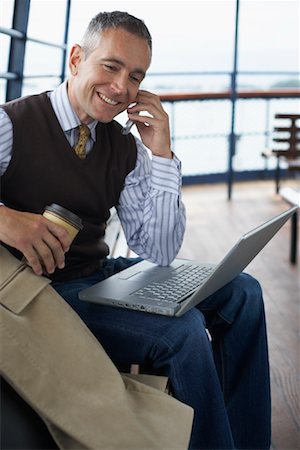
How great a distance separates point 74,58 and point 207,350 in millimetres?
813

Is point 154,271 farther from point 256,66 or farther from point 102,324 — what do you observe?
point 256,66

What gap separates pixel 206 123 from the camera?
629 centimetres

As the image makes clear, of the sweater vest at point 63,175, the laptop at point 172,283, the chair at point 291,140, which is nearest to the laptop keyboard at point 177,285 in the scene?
the laptop at point 172,283

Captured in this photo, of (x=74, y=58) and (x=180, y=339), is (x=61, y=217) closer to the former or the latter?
(x=180, y=339)

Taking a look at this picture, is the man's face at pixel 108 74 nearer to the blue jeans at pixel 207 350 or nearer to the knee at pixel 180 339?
the blue jeans at pixel 207 350

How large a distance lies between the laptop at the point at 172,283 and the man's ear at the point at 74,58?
0.54 m

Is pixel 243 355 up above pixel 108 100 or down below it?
below

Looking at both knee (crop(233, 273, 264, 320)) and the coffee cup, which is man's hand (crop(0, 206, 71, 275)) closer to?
the coffee cup

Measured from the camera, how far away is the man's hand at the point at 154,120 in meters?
1.80

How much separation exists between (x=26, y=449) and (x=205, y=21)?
555 cm

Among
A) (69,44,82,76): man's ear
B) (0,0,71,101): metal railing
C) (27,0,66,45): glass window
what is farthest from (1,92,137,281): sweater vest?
(27,0,66,45): glass window

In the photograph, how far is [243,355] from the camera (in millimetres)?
1843

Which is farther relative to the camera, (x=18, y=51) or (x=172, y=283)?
(x=18, y=51)

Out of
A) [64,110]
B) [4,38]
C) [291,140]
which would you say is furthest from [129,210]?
[291,140]
